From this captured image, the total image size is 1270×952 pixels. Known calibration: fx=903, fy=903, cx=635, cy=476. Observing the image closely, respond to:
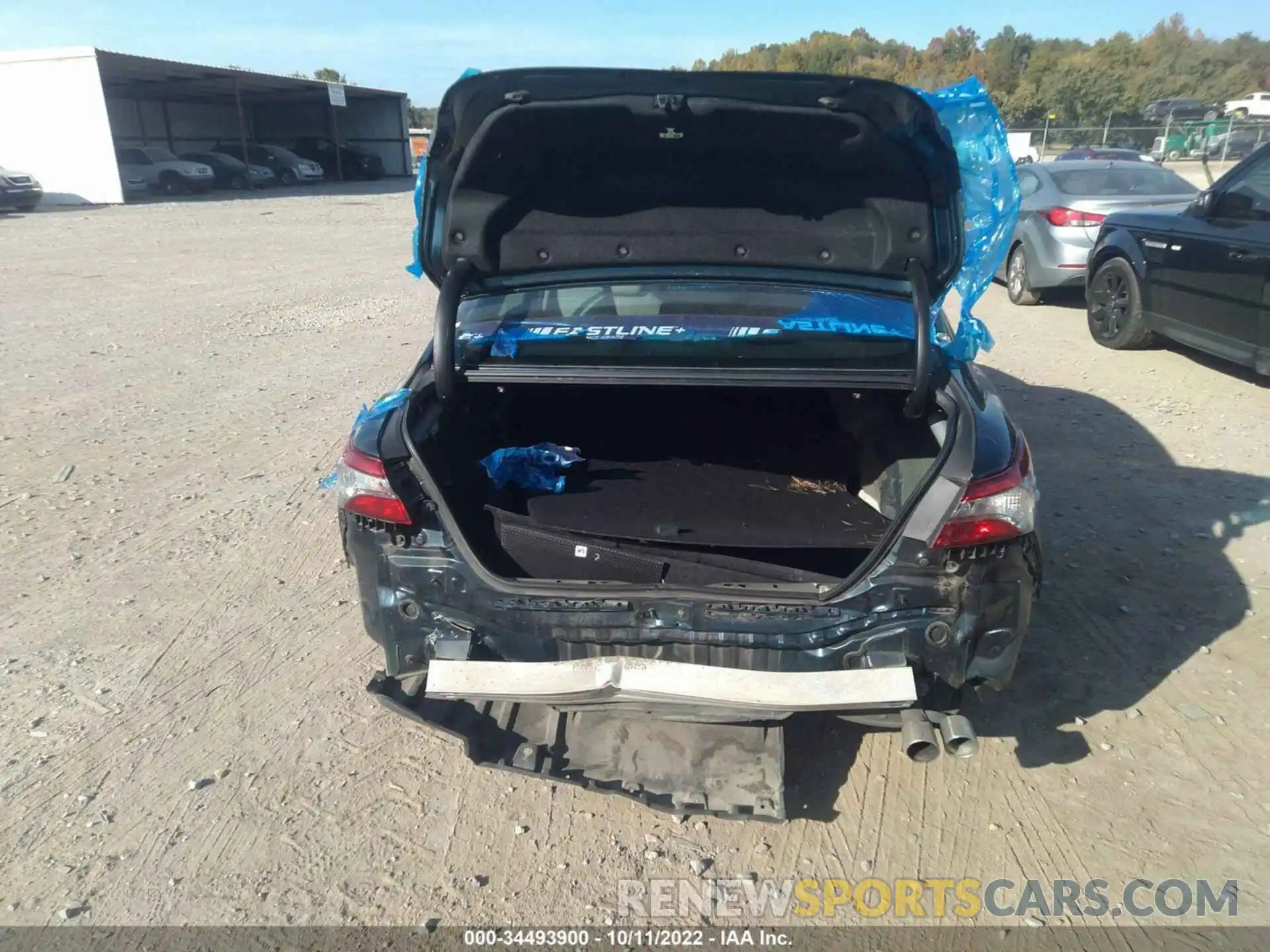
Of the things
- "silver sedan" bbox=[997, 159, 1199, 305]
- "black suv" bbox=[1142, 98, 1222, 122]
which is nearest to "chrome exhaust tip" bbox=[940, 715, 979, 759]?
"silver sedan" bbox=[997, 159, 1199, 305]

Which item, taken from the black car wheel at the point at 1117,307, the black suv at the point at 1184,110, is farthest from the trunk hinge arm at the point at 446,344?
the black suv at the point at 1184,110

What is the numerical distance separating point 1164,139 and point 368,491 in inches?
1387

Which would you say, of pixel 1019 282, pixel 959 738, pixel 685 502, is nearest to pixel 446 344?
pixel 685 502

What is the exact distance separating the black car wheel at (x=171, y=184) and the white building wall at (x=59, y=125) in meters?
3.32

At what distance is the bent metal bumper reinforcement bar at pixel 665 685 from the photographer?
7.66ft

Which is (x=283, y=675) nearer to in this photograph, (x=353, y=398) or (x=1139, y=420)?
(x=353, y=398)

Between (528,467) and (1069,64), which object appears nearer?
(528,467)

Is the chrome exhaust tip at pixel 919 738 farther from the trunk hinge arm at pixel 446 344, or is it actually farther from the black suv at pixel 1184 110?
the black suv at pixel 1184 110

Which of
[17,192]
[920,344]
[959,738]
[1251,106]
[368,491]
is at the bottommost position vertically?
[17,192]

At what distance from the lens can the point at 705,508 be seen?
3.38m

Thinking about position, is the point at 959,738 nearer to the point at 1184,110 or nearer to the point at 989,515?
the point at 989,515

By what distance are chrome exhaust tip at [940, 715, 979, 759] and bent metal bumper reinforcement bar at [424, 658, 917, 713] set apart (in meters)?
0.18

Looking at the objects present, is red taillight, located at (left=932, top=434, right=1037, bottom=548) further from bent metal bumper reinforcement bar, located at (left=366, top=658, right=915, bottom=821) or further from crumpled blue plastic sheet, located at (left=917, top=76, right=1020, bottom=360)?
crumpled blue plastic sheet, located at (left=917, top=76, right=1020, bottom=360)

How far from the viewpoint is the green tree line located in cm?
4597
